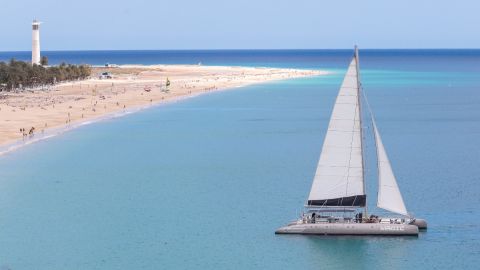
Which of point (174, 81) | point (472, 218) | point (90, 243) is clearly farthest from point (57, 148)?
point (174, 81)

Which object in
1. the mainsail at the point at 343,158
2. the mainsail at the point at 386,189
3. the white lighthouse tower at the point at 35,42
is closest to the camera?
the mainsail at the point at 343,158

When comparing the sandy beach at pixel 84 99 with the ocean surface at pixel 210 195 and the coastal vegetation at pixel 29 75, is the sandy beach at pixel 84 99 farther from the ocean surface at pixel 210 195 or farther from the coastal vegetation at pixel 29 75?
the ocean surface at pixel 210 195

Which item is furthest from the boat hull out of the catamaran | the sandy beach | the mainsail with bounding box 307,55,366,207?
the sandy beach

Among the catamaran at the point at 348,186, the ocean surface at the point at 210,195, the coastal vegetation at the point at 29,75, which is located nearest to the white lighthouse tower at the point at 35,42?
the coastal vegetation at the point at 29,75

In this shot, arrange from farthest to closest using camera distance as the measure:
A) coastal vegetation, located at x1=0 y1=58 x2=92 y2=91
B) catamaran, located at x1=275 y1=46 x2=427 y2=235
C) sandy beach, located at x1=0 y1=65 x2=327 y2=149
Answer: coastal vegetation, located at x1=0 y1=58 x2=92 y2=91, sandy beach, located at x1=0 y1=65 x2=327 y2=149, catamaran, located at x1=275 y1=46 x2=427 y2=235

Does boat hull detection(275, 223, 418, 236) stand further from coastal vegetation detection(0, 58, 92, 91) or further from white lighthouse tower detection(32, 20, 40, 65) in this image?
white lighthouse tower detection(32, 20, 40, 65)

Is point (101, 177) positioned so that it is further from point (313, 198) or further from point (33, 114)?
point (33, 114)
